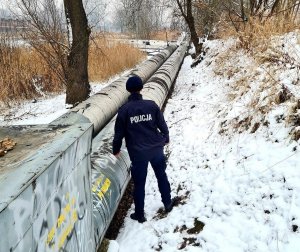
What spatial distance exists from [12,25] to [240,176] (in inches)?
336

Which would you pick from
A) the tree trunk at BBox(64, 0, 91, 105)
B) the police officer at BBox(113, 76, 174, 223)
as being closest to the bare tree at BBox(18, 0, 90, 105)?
the tree trunk at BBox(64, 0, 91, 105)

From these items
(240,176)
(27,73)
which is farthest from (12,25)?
(240,176)

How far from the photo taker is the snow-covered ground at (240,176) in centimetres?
296

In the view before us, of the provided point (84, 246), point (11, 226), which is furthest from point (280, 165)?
point (11, 226)

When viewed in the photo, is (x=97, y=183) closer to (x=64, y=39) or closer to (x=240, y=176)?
(x=240, y=176)

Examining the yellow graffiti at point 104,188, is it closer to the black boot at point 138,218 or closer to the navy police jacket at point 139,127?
the navy police jacket at point 139,127

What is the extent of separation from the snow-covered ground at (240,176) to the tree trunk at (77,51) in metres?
3.17

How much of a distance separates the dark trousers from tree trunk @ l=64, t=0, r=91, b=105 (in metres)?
4.52

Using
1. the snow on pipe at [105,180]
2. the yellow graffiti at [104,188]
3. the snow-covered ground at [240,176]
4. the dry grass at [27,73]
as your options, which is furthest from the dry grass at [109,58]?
the yellow graffiti at [104,188]

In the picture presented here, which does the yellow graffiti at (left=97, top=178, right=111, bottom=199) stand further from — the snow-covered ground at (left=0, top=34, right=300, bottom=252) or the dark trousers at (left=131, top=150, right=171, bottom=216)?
the snow-covered ground at (left=0, top=34, right=300, bottom=252)

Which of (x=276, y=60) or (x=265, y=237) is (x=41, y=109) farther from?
(x=265, y=237)

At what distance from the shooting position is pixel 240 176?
3.56 meters

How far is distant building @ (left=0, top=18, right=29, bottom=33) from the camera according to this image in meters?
9.45

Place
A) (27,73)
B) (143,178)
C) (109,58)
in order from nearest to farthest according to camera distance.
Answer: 1. (143,178)
2. (27,73)
3. (109,58)
